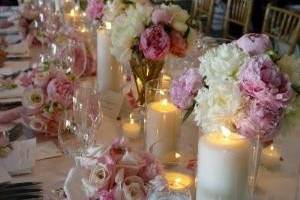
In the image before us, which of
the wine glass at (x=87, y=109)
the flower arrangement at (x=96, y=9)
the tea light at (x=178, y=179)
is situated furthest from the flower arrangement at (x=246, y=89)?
the flower arrangement at (x=96, y=9)

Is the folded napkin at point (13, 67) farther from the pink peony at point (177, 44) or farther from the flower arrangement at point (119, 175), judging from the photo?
the flower arrangement at point (119, 175)

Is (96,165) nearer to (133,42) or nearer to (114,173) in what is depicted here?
(114,173)

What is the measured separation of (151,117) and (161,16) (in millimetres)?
300

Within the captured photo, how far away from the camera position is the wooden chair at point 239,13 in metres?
3.17

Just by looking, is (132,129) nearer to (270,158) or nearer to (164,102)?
(164,102)

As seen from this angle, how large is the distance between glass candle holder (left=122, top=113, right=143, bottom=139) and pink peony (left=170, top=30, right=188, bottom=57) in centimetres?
22

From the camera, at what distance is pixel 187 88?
1191 millimetres

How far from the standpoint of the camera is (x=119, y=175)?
1.00 meters

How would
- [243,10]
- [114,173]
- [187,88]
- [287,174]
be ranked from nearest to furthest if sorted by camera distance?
[114,173]
[187,88]
[287,174]
[243,10]

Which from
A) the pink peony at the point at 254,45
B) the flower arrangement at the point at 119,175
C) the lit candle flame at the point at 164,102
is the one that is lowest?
the flower arrangement at the point at 119,175

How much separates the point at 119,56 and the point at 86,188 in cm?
62

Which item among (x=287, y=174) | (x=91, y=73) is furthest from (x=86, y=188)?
(x=91, y=73)

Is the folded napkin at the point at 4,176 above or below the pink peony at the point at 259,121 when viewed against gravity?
below

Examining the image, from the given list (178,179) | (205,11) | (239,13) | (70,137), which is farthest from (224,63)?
(205,11)
